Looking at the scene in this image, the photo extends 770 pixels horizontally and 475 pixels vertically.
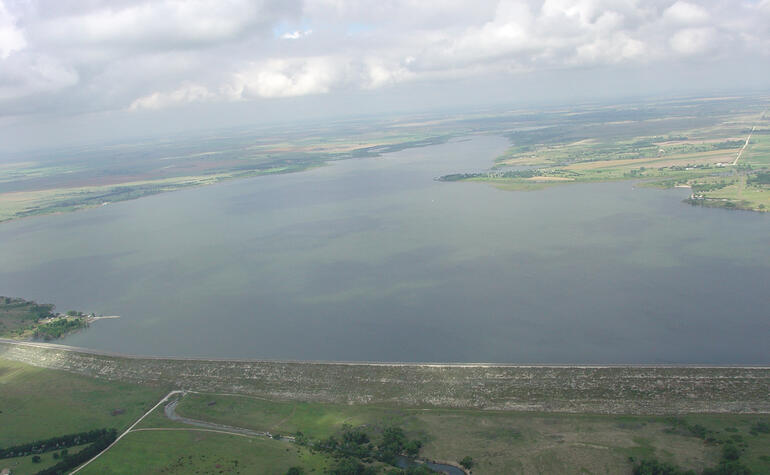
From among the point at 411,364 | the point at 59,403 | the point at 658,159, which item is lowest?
the point at 59,403

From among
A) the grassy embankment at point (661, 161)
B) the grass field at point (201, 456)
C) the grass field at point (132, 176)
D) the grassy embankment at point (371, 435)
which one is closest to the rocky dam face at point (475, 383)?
the grassy embankment at point (371, 435)

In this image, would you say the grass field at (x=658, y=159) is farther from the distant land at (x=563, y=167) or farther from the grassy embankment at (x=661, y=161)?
the distant land at (x=563, y=167)

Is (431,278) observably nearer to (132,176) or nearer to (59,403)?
(59,403)

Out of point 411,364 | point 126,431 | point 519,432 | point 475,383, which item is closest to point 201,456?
point 126,431

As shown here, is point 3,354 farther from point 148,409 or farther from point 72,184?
point 72,184

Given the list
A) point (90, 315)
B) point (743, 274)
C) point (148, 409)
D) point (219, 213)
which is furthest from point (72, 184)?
point (743, 274)

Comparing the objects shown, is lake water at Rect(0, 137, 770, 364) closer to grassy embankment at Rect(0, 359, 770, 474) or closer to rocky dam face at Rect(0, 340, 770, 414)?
rocky dam face at Rect(0, 340, 770, 414)
